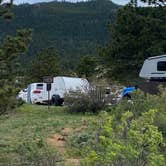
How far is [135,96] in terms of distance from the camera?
15.2 metres

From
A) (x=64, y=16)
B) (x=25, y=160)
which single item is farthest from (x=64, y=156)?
(x=64, y=16)

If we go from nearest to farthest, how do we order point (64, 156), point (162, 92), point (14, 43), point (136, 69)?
1. point (64, 156)
2. point (14, 43)
3. point (162, 92)
4. point (136, 69)

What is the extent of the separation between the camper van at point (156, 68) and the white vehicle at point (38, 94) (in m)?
14.8

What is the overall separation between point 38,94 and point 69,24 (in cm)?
9693

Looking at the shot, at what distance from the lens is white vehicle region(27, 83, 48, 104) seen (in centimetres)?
3831

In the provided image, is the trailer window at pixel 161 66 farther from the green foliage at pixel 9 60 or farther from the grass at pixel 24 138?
the green foliage at pixel 9 60

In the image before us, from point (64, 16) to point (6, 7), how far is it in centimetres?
13770

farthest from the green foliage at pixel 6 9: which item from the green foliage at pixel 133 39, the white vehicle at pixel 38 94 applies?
the white vehicle at pixel 38 94

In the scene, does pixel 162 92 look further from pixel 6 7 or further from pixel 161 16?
pixel 161 16

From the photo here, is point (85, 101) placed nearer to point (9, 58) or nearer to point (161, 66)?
point (161, 66)

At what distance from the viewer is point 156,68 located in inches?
923

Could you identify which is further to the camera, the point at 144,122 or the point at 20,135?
the point at 20,135

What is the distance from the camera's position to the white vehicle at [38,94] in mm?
38312

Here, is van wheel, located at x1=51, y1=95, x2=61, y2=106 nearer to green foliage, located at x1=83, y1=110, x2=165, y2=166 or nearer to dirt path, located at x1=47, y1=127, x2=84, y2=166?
dirt path, located at x1=47, y1=127, x2=84, y2=166
